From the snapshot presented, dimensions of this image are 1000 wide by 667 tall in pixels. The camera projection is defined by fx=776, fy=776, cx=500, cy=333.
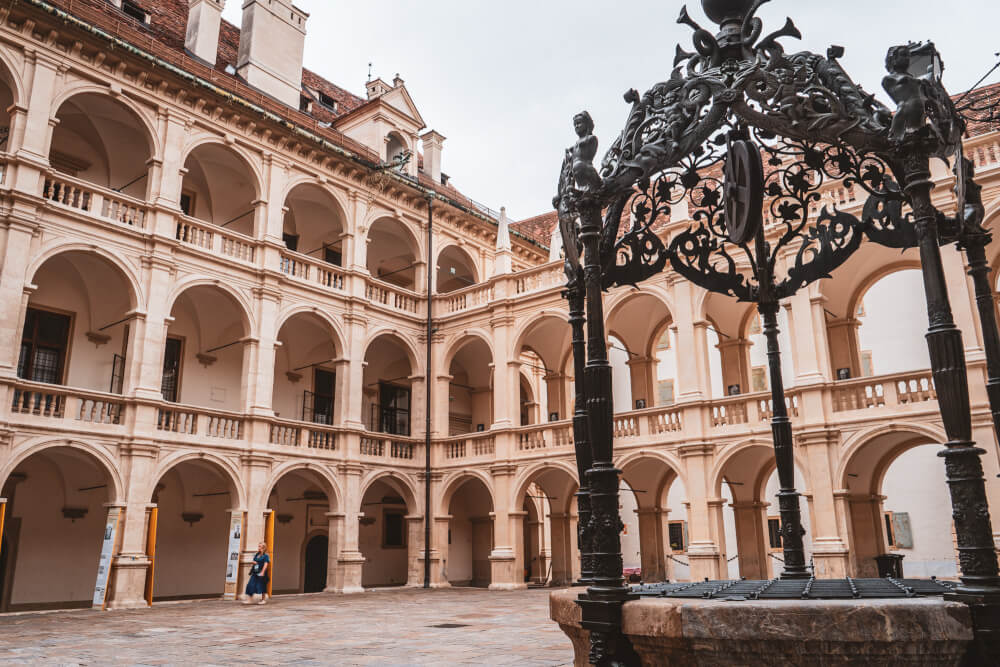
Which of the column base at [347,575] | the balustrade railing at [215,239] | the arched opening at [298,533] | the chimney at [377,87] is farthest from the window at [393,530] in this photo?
the chimney at [377,87]

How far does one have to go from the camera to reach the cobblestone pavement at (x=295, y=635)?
27.0ft

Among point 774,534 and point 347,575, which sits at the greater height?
point 774,534

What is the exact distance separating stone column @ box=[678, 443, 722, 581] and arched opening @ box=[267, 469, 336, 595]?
10318 mm

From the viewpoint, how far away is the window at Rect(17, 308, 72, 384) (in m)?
17.3

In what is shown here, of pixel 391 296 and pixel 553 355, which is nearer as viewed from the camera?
pixel 391 296

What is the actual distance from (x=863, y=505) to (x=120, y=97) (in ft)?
64.0

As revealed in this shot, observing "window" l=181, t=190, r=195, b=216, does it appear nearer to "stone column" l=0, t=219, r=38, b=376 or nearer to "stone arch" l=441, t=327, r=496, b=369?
"stone column" l=0, t=219, r=38, b=376

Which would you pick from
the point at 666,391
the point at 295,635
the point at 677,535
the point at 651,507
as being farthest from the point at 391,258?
the point at 295,635

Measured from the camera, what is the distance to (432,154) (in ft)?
93.2

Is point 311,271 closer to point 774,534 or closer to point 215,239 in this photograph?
point 215,239

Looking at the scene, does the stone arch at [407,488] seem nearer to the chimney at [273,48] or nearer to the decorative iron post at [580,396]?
the chimney at [273,48]

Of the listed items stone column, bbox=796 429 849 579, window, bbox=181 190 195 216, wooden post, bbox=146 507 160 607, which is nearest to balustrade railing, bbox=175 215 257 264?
window, bbox=181 190 195 216

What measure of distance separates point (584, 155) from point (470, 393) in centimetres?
2287

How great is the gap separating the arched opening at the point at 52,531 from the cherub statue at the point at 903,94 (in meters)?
16.0
